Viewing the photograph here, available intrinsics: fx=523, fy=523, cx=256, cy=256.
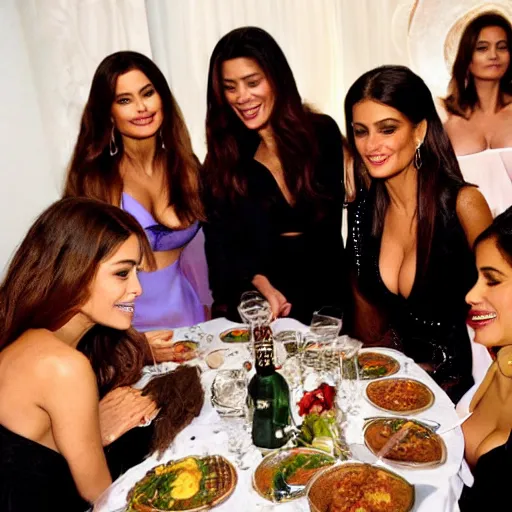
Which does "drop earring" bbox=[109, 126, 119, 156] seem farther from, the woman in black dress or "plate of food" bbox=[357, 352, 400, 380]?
"plate of food" bbox=[357, 352, 400, 380]

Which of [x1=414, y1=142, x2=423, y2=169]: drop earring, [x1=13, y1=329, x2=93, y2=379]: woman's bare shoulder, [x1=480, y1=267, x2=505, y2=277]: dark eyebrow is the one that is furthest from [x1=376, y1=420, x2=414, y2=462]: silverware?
[x1=414, y1=142, x2=423, y2=169]: drop earring

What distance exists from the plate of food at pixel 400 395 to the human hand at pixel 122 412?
75cm

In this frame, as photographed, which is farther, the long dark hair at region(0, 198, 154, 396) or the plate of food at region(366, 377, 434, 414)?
the plate of food at region(366, 377, 434, 414)

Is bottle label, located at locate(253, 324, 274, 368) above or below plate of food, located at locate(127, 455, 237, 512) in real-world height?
above

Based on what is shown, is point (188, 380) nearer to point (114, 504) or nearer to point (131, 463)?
point (131, 463)

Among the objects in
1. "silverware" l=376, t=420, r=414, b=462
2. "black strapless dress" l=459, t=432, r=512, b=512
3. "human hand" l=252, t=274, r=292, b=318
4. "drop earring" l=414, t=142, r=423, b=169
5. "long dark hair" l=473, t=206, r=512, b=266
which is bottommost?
"black strapless dress" l=459, t=432, r=512, b=512

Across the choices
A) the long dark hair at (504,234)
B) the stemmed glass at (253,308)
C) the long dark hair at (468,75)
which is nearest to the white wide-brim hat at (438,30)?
the long dark hair at (468,75)

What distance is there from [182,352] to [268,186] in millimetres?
1066

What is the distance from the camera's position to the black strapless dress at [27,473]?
1505 millimetres

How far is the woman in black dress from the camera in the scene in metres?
2.21

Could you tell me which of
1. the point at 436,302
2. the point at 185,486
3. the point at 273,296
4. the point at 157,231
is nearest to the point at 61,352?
the point at 185,486

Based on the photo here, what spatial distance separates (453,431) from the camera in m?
1.56

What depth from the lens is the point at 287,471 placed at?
1.44 metres

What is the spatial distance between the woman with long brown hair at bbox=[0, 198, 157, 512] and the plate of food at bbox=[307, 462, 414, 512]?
669 millimetres
